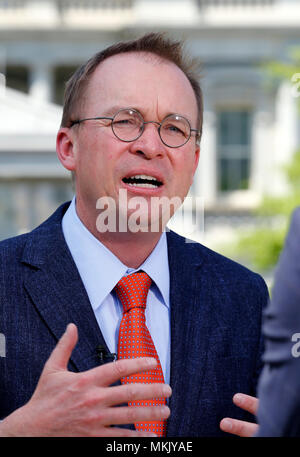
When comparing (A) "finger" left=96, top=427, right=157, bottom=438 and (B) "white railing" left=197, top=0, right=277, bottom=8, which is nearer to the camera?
(A) "finger" left=96, top=427, right=157, bottom=438

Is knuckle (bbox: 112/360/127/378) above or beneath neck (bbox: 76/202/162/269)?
beneath

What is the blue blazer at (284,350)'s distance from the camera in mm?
1182

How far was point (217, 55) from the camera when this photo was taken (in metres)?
16.3

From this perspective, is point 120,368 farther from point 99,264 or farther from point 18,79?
point 18,79

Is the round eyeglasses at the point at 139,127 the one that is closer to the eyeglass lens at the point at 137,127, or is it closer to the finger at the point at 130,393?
the eyeglass lens at the point at 137,127

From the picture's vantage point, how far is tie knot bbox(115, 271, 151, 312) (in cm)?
226

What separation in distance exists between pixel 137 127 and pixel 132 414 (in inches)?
40.3

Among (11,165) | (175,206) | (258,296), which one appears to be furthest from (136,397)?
(11,165)

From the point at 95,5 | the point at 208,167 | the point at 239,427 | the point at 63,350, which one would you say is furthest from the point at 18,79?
the point at 63,350

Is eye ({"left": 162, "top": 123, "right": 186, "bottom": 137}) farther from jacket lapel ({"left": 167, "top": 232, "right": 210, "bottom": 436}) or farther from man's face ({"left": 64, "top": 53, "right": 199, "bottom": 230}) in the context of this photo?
jacket lapel ({"left": 167, "top": 232, "right": 210, "bottom": 436})

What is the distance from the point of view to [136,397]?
1.57m

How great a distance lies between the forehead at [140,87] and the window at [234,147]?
46.0 ft

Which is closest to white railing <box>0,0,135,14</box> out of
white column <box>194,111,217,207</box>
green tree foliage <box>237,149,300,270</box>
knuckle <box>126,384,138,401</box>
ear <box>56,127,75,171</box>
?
white column <box>194,111,217,207</box>

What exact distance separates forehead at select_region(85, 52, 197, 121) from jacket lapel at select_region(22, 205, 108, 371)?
18.4 inches
